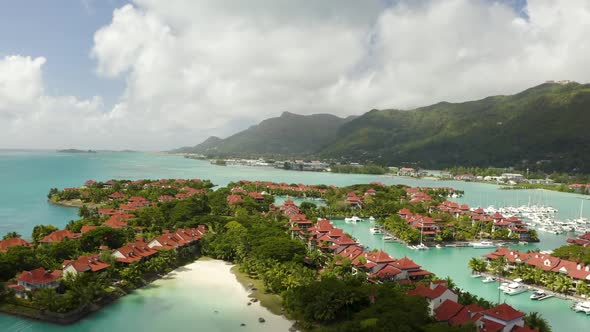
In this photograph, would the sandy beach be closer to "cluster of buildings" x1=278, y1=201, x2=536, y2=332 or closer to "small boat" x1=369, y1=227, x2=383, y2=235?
"cluster of buildings" x1=278, y1=201, x2=536, y2=332

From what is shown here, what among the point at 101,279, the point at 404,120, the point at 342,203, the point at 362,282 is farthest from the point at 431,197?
the point at 404,120

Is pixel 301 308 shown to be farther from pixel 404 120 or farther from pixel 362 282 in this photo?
pixel 404 120

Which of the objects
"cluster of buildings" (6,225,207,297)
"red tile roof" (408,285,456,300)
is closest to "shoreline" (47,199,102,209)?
"cluster of buildings" (6,225,207,297)

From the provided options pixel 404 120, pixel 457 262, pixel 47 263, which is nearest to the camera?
pixel 47 263

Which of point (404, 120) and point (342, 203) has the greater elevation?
point (404, 120)

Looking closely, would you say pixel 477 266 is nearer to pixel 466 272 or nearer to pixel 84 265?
pixel 466 272

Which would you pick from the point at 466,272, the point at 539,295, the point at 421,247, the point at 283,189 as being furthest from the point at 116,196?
the point at 539,295

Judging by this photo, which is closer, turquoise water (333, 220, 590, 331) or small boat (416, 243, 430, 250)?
turquoise water (333, 220, 590, 331)
